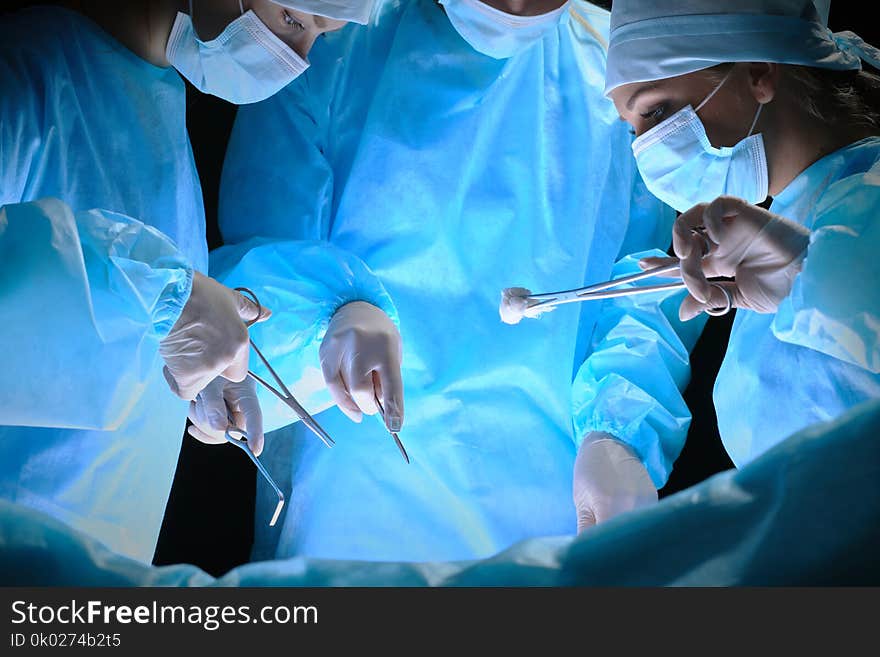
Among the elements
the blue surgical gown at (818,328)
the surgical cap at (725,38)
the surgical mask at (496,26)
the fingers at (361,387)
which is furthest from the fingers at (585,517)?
the surgical mask at (496,26)

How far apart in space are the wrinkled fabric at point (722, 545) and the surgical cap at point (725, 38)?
832mm

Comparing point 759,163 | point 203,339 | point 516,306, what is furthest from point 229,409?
point 759,163

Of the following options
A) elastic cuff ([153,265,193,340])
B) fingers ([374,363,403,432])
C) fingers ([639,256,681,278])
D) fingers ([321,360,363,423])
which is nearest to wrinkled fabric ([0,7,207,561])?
elastic cuff ([153,265,193,340])

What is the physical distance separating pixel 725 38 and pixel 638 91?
0.56ft

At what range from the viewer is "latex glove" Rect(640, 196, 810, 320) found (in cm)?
124

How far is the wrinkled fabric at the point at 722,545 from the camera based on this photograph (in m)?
0.77

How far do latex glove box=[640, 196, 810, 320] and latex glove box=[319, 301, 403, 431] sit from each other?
22.1 inches

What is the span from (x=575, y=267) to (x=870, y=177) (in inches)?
29.1

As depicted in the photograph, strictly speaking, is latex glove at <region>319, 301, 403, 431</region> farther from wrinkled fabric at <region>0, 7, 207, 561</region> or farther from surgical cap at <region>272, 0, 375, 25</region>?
surgical cap at <region>272, 0, 375, 25</region>

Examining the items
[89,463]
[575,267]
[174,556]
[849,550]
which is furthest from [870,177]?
[174,556]

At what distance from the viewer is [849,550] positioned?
0.77 m

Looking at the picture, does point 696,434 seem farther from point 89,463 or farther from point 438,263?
point 89,463

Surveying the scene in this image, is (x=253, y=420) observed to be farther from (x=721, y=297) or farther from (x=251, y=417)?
(x=721, y=297)

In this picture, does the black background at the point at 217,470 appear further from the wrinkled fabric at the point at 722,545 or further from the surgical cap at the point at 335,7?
the wrinkled fabric at the point at 722,545
